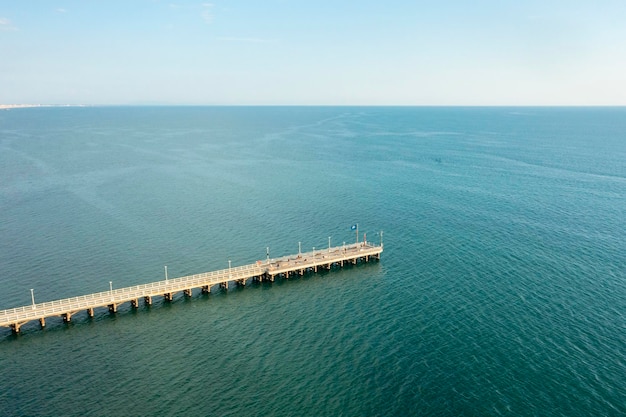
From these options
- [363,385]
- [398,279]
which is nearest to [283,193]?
[398,279]

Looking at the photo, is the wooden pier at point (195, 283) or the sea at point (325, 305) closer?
the sea at point (325, 305)

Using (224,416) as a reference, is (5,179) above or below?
above

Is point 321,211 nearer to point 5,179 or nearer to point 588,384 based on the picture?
point 588,384

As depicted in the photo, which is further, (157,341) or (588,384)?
(157,341)

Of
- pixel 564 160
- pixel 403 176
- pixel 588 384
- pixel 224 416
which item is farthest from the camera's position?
pixel 564 160

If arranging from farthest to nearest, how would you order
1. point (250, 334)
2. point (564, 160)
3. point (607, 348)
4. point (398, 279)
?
point (564, 160) → point (398, 279) → point (250, 334) → point (607, 348)
